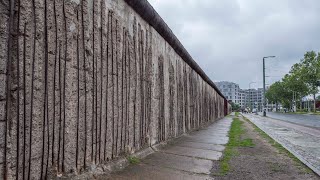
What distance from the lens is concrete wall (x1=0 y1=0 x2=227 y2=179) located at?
268 centimetres

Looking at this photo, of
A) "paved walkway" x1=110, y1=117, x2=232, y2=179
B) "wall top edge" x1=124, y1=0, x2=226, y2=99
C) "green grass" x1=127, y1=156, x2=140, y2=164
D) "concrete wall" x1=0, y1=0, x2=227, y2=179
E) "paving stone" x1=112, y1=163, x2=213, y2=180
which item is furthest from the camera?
"wall top edge" x1=124, y1=0, x2=226, y2=99

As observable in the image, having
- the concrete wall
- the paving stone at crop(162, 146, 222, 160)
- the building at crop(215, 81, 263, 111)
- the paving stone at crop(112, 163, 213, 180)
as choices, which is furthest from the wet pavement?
the building at crop(215, 81, 263, 111)

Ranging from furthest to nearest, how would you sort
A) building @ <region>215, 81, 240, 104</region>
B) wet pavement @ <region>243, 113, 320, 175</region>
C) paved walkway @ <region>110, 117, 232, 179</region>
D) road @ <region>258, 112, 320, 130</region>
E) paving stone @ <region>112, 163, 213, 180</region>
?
building @ <region>215, 81, 240, 104</region>
road @ <region>258, 112, 320, 130</region>
wet pavement @ <region>243, 113, 320, 175</region>
paved walkway @ <region>110, 117, 232, 179</region>
paving stone @ <region>112, 163, 213, 180</region>

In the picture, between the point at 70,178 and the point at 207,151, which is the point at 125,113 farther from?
the point at 207,151

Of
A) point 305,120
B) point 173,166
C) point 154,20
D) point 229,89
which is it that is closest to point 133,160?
point 173,166

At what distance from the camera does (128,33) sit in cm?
508

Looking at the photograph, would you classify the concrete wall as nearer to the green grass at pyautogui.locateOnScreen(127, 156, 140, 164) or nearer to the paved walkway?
the green grass at pyautogui.locateOnScreen(127, 156, 140, 164)

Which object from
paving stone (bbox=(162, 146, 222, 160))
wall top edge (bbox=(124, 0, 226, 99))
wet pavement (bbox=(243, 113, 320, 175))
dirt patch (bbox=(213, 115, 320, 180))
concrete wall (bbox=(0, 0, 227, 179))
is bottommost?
wet pavement (bbox=(243, 113, 320, 175))

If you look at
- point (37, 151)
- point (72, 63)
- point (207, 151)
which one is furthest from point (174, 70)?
point (37, 151)

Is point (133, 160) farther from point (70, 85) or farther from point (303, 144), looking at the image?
point (303, 144)

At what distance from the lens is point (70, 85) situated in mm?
3418

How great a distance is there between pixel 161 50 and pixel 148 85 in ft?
4.56

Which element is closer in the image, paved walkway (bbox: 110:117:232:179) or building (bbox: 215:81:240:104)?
paved walkway (bbox: 110:117:232:179)

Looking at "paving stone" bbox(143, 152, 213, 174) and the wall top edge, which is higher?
the wall top edge
